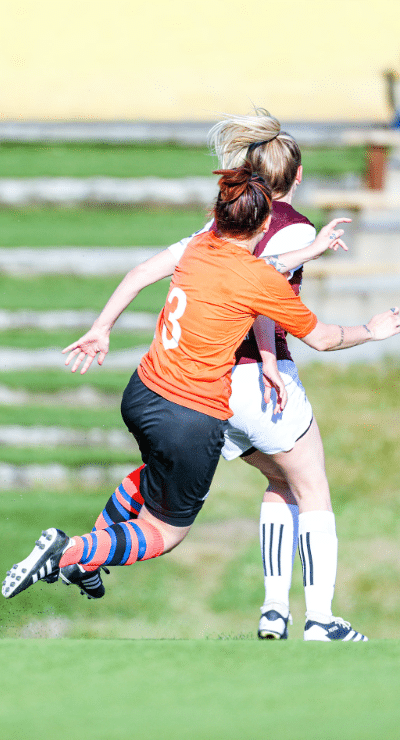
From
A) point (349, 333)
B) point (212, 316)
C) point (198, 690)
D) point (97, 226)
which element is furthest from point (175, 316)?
point (97, 226)

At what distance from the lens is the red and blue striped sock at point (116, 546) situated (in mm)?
2738

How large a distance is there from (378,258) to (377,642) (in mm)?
6028

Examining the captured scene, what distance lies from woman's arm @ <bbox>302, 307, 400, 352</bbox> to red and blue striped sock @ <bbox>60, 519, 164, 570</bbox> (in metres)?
0.85

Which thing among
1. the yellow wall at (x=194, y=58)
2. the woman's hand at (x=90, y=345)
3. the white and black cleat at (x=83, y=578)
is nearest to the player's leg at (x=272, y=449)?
the woman's hand at (x=90, y=345)

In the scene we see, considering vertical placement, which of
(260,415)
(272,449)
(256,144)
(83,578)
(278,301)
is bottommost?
(83,578)

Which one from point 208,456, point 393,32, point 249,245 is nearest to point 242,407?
point 208,456

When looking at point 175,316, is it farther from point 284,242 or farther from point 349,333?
point 349,333

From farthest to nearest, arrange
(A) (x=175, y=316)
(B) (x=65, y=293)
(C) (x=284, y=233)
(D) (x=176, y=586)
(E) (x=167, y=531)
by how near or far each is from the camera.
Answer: (B) (x=65, y=293) → (D) (x=176, y=586) → (E) (x=167, y=531) → (C) (x=284, y=233) → (A) (x=175, y=316)

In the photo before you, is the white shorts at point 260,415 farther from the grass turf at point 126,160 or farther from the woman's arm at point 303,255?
the grass turf at point 126,160

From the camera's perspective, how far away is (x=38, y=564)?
8.66 ft

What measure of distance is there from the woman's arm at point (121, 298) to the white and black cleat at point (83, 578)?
67 cm

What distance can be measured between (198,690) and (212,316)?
1.08 metres

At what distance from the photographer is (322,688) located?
7.02 ft

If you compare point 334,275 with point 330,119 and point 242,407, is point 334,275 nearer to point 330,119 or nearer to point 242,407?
point 330,119
